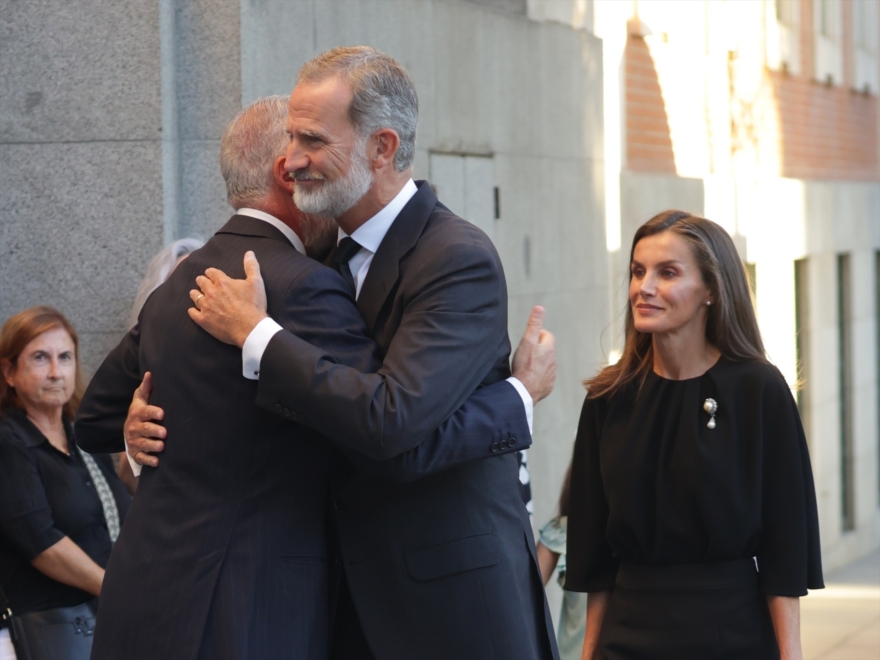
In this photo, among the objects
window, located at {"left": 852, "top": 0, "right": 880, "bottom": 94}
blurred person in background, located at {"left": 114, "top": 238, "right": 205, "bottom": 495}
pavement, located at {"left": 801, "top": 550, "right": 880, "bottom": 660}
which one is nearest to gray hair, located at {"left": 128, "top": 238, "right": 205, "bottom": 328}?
blurred person in background, located at {"left": 114, "top": 238, "right": 205, "bottom": 495}

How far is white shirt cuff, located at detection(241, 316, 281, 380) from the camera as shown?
108 inches

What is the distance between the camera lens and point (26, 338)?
4910mm

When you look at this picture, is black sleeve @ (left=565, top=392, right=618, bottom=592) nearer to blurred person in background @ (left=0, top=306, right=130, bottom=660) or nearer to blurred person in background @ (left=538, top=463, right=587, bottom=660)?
blurred person in background @ (left=538, top=463, right=587, bottom=660)

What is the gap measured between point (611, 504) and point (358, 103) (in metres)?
1.44

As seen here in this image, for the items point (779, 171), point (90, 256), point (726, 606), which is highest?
point (779, 171)

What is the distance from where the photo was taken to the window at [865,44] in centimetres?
1581

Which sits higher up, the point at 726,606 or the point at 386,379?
the point at 386,379

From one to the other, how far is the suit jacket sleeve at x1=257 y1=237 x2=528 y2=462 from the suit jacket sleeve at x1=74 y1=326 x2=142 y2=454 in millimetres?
647

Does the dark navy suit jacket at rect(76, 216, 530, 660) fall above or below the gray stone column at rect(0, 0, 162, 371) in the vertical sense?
below

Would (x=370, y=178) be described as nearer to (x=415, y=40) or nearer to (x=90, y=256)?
(x=90, y=256)

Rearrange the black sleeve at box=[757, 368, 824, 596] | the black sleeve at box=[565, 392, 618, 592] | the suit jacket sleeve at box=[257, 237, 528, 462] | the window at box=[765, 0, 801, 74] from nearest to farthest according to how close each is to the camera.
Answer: the suit jacket sleeve at box=[257, 237, 528, 462], the black sleeve at box=[757, 368, 824, 596], the black sleeve at box=[565, 392, 618, 592], the window at box=[765, 0, 801, 74]

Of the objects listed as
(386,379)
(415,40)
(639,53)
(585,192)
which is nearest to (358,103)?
(386,379)

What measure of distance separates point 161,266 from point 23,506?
1142 millimetres

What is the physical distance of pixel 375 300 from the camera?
295 cm
